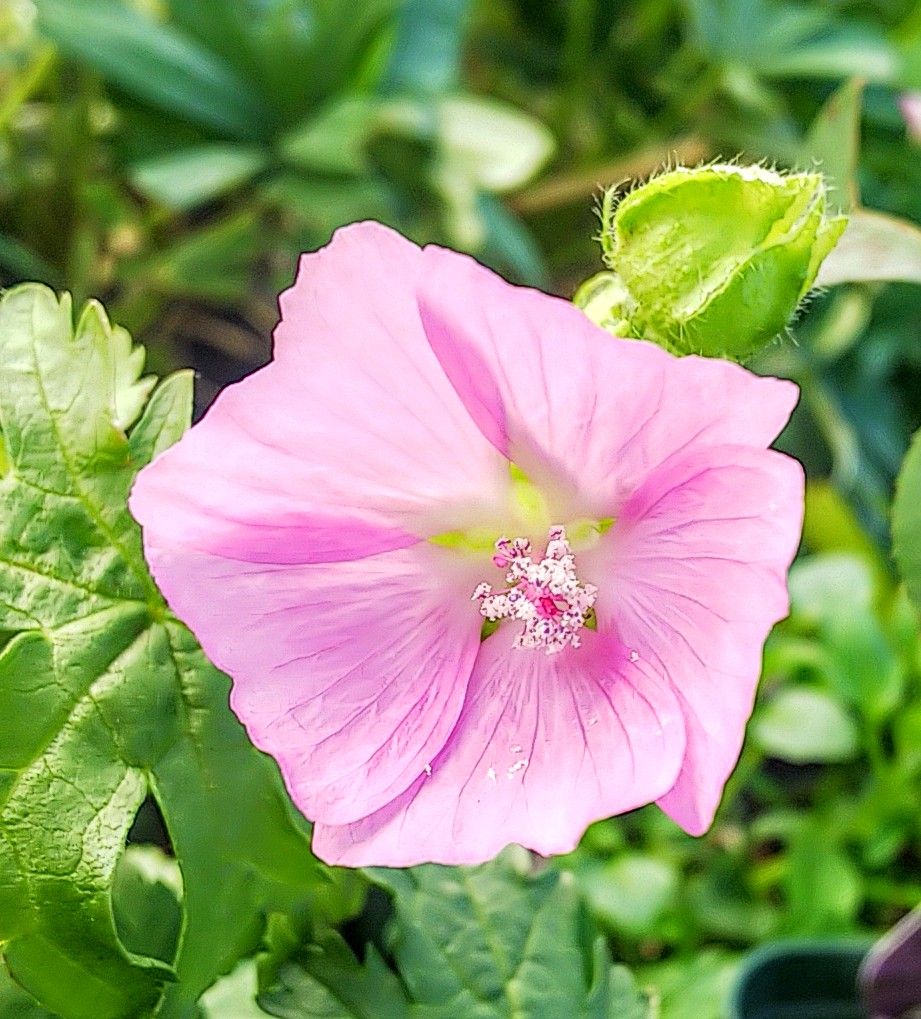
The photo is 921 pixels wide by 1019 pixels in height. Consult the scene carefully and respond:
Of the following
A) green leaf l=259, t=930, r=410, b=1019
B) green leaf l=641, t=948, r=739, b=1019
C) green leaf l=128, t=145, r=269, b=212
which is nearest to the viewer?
green leaf l=259, t=930, r=410, b=1019

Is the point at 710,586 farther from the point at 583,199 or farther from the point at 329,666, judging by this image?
the point at 583,199

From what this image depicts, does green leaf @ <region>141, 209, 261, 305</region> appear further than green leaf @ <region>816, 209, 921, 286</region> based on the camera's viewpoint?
Yes

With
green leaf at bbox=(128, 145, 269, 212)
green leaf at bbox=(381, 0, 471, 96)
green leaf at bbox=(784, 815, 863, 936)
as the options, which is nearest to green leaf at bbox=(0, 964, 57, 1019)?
green leaf at bbox=(784, 815, 863, 936)

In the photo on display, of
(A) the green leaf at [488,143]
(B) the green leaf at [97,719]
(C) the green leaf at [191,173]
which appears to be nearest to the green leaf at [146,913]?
(B) the green leaf at [97,719]

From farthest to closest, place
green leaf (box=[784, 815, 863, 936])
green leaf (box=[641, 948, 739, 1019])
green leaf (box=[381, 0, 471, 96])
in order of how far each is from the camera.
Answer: green leaf (box=[381, 0, 471, 96])
green leaf (box=[784, 815, 863, 936])
green leaf (box=[641, 948, 739, 1019])

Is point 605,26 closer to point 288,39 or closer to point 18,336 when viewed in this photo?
point 288,39

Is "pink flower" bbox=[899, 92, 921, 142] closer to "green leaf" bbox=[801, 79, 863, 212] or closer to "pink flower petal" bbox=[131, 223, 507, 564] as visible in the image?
"green leaf" bbox=[801, 79, 863, 212]

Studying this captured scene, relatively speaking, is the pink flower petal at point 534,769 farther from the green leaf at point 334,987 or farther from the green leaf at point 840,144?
the green leaf at point 840,144
